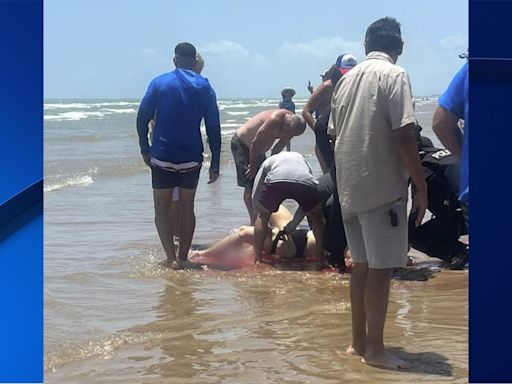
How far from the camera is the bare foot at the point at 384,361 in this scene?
111 inches

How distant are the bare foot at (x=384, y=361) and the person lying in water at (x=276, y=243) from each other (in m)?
2.30

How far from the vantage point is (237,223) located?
6.66 metres

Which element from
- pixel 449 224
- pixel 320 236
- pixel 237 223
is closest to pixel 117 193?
pixel 237 223

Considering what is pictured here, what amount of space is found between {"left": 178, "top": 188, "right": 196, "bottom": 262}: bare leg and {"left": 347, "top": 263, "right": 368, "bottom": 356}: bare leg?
2.31m

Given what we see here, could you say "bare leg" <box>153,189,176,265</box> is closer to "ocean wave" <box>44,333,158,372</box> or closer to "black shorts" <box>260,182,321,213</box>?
"black shorts" <box>260,182,321,213</box>

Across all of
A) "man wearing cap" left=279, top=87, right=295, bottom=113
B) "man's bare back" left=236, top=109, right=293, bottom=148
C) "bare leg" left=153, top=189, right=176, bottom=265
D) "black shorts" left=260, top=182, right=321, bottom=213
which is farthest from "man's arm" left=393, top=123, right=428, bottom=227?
"man wearing cap" left=279, top=87, right=295, bottom=113

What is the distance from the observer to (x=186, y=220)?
5.15 meters

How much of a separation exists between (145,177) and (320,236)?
19.5 ft

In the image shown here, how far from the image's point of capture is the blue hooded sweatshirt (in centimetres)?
495

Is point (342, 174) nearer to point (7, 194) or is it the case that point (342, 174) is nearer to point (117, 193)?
point (7, 194)

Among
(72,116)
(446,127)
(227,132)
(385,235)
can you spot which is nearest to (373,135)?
(446,127)

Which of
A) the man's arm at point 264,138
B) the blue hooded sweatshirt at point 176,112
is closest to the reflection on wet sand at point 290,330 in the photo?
the blue hooded sweatshirt at point 176,112

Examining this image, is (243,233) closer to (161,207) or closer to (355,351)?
(161,207)

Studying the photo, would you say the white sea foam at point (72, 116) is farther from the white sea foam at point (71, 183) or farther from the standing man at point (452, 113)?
the standing man at point (452, 113)
